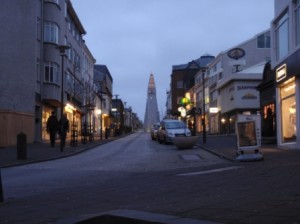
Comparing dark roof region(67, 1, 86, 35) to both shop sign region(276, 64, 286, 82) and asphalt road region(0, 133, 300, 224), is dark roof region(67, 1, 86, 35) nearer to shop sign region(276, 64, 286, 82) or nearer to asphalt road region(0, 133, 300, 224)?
shop sign region(276, 64, 286, 82)

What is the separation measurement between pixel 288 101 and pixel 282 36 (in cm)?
334

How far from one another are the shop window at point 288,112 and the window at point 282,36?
179 centimetres

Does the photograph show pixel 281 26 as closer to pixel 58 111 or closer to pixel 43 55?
pixel 43 55

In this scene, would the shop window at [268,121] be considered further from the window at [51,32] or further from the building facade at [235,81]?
the building facade at [235,81]

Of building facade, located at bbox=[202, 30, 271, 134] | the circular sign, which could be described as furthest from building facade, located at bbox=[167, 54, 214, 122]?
the circular sign

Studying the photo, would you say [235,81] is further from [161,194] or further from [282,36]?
[161,194]

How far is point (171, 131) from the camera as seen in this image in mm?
37750

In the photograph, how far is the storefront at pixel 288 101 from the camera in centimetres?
2425

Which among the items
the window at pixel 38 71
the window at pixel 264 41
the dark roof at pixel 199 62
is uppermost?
the dark roof at pixel 199 62

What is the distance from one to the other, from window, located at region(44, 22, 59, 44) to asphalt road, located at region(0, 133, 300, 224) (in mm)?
25591

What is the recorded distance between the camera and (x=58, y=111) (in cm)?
4941

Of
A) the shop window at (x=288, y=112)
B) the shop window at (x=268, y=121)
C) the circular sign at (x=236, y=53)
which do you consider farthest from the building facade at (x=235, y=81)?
the shop window at (x=288, y=112)

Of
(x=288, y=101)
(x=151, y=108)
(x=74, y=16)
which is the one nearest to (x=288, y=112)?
(x=288, y=101)

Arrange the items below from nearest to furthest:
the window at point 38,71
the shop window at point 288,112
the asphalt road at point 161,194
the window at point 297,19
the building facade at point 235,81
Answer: the asphalt road at point 161,194 → the window at point 297,19 → the shop window at point 288,112 → the window at point 38,71 → the building facade at point 235,81
